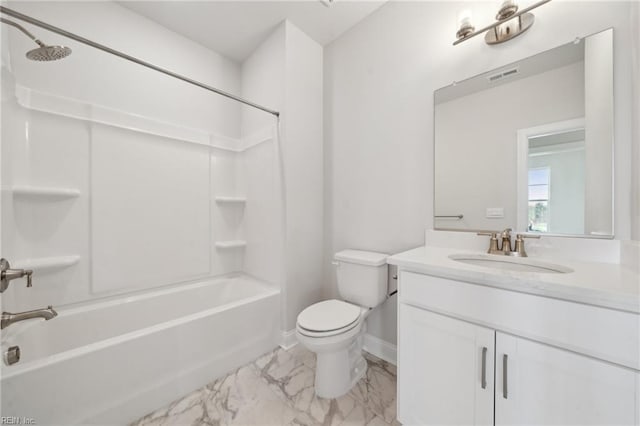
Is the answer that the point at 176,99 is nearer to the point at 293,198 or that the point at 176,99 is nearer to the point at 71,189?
the point at 71,189

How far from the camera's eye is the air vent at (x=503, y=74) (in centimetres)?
122

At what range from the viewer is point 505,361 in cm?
84

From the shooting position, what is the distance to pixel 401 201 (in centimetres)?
167

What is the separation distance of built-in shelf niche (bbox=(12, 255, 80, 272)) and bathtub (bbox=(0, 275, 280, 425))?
11.7 inches

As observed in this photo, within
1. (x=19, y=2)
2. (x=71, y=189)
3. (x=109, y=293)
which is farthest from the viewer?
(x=109, y=293)

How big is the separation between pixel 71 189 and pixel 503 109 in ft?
8.79

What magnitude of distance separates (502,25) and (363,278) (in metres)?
1.62

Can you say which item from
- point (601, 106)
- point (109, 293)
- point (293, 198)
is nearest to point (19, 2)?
point (109, 293)

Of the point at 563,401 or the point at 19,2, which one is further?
the point at 19,2

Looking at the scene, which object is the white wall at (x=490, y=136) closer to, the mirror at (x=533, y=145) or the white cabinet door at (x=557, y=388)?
the mirror at (x=533, y=145)

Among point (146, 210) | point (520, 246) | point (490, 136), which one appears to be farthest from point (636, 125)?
point (146, 210)

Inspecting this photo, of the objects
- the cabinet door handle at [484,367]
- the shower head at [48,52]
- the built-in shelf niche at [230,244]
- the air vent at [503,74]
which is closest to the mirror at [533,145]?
the air vent at [503,74]

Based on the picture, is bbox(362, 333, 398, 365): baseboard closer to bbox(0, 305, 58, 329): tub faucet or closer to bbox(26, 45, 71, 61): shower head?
bbox(0, 305, 58, 329): tub faucet

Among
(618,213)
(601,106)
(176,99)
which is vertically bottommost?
(618,213)
